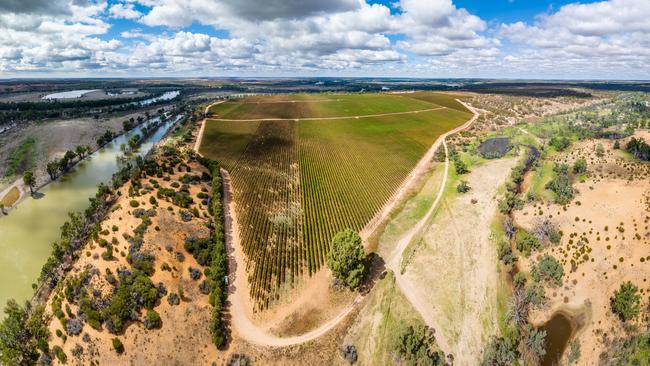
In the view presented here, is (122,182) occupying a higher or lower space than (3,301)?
higher

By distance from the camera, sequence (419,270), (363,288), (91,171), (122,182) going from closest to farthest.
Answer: (363,288) < (419,270) < (122,182) < (91,171)

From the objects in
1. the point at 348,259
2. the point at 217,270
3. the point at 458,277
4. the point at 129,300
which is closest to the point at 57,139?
the point at 129,300

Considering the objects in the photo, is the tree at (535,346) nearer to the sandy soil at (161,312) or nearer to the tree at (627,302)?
the tree at (627,302)

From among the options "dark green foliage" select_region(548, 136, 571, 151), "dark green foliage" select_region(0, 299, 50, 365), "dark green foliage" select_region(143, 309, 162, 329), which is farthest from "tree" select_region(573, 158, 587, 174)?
"dark green foliage" select_region(0, 299, 50, 365)

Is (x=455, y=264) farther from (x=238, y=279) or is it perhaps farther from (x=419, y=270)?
(x=238, y=279)

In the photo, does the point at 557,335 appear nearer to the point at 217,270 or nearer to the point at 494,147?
the point at 217,270

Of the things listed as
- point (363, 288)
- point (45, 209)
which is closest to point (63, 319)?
point (363, 288)

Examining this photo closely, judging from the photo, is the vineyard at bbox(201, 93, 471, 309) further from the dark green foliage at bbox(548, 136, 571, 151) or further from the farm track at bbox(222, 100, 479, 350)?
the dark green foliage at bbox(548, 136, 571, 151)
